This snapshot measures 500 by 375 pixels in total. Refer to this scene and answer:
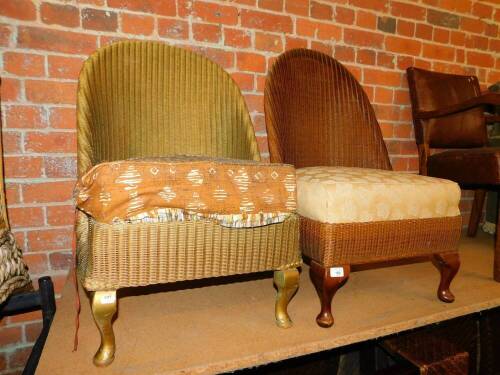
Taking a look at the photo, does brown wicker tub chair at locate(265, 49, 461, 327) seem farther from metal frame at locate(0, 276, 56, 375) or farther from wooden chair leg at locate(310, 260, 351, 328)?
metal frame at locate(0, 276, 56, 375)

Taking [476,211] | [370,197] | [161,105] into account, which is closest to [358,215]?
[370,197]

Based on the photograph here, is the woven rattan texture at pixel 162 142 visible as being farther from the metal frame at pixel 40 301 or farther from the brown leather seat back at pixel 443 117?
the brown leather seat back at pixel 443 117

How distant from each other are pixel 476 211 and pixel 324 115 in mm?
1372

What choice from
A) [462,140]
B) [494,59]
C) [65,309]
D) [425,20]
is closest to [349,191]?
[65,309]

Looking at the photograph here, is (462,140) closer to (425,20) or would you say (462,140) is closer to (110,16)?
(425,20)

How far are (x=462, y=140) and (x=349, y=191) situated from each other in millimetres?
1410

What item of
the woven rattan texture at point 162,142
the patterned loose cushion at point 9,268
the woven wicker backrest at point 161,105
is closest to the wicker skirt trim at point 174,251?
the woven rattan texture at point 162,142

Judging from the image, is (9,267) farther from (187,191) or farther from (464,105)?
(464,105)

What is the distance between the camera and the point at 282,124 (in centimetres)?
142

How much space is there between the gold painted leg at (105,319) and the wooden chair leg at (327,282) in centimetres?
58

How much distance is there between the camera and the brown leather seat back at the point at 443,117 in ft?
6.36

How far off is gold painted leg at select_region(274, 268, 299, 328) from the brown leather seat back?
1.36 metres

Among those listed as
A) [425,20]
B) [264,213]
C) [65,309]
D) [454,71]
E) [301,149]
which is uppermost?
[425,20]

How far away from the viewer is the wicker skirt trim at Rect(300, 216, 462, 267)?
100 cm
